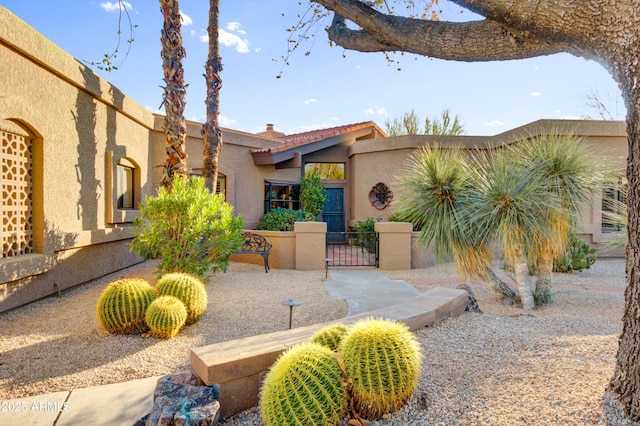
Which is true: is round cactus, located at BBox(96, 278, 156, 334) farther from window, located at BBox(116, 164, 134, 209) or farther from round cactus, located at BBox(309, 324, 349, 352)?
window, located at BBox(116, 164, 134, 209)

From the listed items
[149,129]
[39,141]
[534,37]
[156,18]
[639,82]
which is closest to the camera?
[639,82]

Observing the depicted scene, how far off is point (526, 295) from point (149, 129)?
Result: 10658 mm

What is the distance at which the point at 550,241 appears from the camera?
227 inches

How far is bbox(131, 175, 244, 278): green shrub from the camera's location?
22.8 ft

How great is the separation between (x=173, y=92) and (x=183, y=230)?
384cm

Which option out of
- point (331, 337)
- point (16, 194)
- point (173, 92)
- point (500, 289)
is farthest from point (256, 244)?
point (331, 337)

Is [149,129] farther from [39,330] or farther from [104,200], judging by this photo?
[39,330]

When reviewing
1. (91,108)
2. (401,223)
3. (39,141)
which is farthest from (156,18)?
(401,223)

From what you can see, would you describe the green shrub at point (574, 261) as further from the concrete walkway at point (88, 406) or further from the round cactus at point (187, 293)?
the concrete walkway at point (88, 406)

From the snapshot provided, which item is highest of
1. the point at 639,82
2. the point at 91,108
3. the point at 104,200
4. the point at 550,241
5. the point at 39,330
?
the point at 91,108

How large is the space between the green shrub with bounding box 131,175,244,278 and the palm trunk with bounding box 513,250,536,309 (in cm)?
543

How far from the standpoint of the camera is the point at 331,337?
118 inches

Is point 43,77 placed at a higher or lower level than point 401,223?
higher

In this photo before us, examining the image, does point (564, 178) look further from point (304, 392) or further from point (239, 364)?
point (239, 364)
